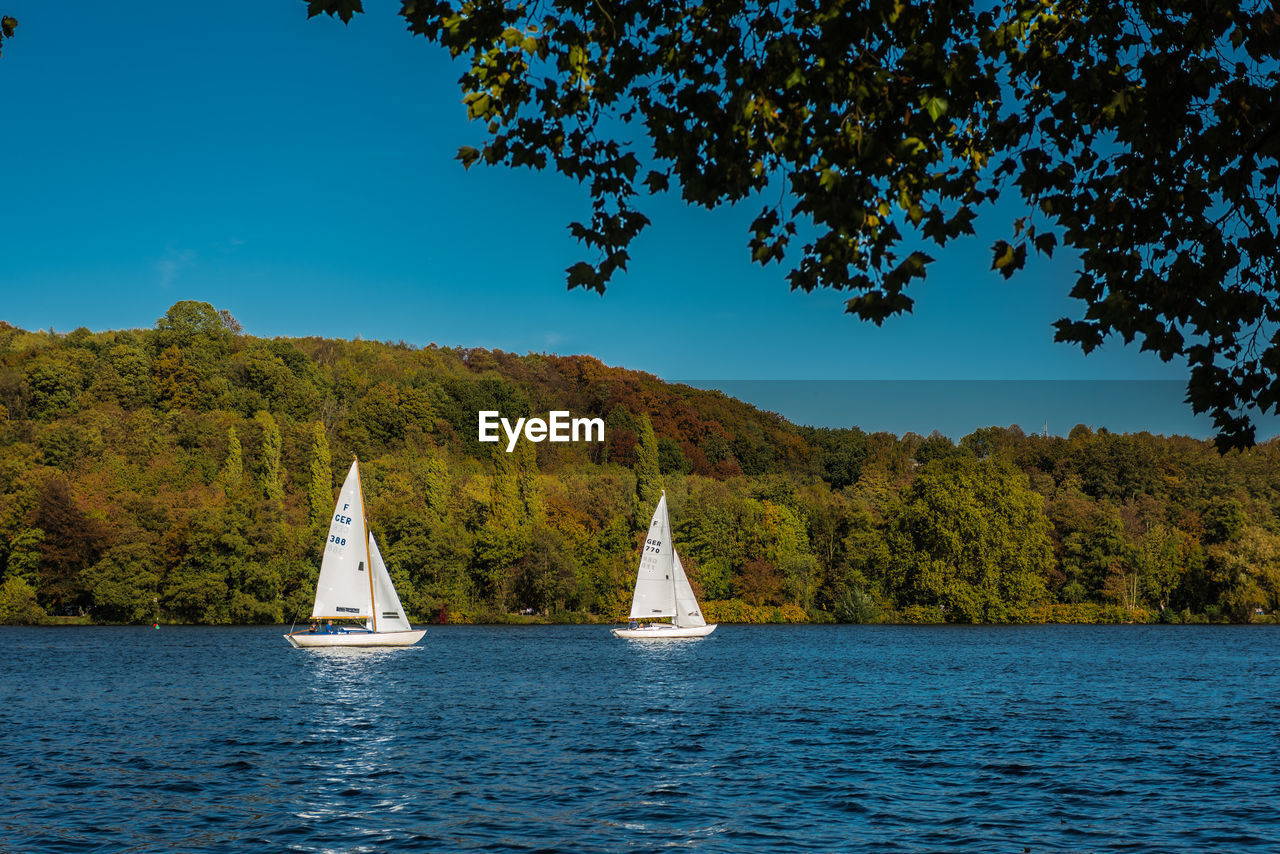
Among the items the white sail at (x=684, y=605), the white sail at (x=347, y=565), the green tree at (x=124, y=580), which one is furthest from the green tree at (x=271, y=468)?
the white sail at (x=684, y=605)

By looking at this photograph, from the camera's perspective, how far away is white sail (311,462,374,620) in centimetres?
6372

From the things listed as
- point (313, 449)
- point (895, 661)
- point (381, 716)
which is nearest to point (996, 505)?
point (895, 661)

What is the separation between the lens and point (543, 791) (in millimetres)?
23000

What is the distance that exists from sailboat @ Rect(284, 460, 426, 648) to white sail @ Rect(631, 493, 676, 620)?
1645 centimetres

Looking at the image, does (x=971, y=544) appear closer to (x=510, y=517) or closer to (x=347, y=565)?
(x=510, y=517)

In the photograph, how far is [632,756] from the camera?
27.9 m

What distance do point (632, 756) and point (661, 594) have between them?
161ft

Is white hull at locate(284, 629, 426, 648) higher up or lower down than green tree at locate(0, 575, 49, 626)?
lower down

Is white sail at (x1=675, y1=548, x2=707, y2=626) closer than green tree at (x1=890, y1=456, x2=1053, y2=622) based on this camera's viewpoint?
Yes

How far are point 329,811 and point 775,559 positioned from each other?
290 feet

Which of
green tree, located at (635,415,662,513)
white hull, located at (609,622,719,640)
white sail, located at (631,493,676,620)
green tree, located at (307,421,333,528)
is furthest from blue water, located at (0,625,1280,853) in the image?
green tree, located at (635,415,662,513)

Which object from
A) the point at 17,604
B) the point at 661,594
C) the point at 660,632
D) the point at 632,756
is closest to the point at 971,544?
the point at 661,594

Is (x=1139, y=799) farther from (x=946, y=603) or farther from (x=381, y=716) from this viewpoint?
(x=946, y=603)

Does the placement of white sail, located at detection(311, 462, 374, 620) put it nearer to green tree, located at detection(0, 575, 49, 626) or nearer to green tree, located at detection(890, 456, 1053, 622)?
green tree, located at detection(0, 575, 49, 626)
